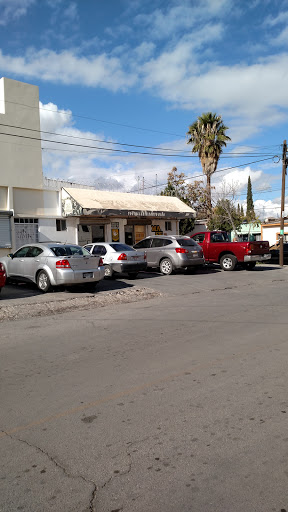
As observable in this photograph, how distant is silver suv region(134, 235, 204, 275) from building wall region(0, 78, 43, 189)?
7604 mm

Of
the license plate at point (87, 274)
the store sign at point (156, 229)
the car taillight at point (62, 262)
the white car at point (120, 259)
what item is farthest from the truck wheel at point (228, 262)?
the store sign at point (156, 229)

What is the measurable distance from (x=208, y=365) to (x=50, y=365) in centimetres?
216

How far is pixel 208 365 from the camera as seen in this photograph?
17.6ft

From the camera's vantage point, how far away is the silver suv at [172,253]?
16719 mm

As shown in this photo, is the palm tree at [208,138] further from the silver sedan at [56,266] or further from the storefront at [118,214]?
the silver sedan at [56,266]

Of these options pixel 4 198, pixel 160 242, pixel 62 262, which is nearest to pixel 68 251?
pixel 62 262

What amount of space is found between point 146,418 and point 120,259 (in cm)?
1123

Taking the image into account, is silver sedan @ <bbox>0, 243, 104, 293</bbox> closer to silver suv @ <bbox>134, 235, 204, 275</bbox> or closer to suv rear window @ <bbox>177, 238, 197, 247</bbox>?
silver suv @ <bbox>134, 235, 204, 275</bbox>

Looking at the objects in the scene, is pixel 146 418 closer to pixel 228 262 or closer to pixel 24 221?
pixel 228 262

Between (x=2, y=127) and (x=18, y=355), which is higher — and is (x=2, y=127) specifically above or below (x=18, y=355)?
above

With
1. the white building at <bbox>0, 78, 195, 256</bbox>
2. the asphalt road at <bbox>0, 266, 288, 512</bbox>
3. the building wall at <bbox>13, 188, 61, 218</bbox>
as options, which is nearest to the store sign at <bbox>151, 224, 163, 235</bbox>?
the white building at <bbox>0, 78, 195, 256</bbox>

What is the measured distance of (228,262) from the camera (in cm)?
1872

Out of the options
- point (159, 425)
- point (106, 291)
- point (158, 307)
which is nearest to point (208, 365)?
point (159, 425)

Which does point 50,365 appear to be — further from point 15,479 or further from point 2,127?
point 2,127
